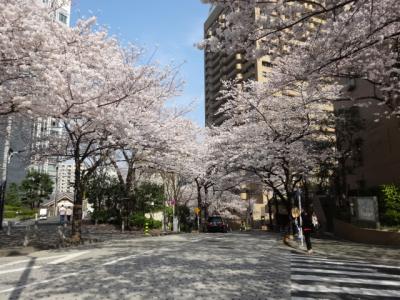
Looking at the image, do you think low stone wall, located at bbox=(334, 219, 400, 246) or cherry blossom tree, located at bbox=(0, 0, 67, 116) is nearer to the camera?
cherry blossom tree, located at bbox=(0, 0, 67, 116)

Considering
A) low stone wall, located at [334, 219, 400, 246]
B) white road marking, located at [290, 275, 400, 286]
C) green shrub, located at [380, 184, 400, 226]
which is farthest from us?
green shrub, located at [380, 184, 400, 226]

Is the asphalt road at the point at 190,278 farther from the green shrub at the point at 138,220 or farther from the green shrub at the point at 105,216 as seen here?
the green shrub at the point at 105,216

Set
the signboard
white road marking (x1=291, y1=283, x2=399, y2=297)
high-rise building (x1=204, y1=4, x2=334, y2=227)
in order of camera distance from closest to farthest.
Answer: white road marking (x1=291, y1=283, x2=399, y2=297) < the signboard < high-rise building (x1=204, y1=4, x2=334, y2=227)

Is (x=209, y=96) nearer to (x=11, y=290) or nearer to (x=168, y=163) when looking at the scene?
(x=168, y=163)

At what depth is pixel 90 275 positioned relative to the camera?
8328mm

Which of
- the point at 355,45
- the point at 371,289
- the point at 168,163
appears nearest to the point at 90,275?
the point at 371,289

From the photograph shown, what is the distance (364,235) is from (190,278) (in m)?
13.6

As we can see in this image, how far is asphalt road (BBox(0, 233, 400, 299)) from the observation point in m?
6.75

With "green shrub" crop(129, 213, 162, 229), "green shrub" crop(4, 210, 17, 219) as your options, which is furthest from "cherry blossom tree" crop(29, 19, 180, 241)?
"green shrub" crop(4, 210, 17, 219)

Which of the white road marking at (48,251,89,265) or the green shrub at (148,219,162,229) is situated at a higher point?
the green shrub at (148,219,162,229)

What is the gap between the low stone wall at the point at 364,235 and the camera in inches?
643

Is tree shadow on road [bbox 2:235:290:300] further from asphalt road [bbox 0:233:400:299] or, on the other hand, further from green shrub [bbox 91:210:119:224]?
green shrub [bbox 91:210:119:224]

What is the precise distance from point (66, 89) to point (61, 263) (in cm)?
579

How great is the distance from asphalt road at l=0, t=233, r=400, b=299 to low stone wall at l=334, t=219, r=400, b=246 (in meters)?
5.49
